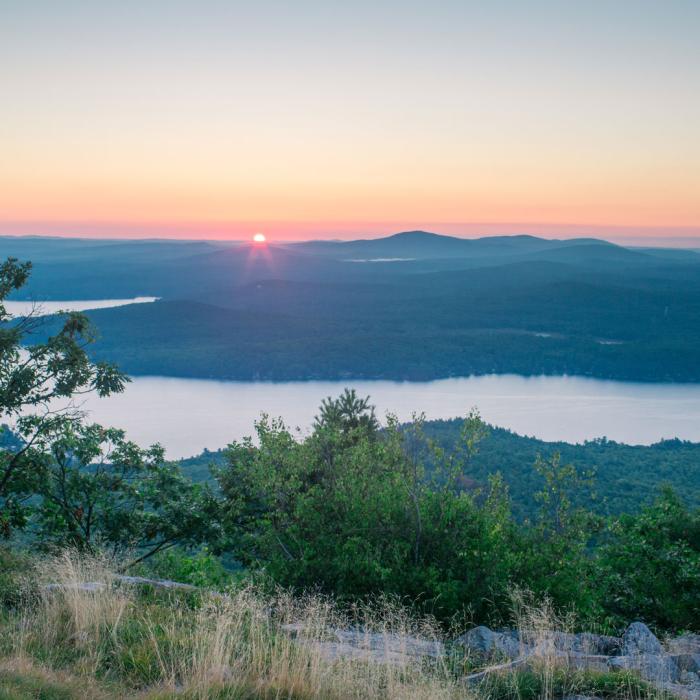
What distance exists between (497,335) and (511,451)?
75574 millimetres

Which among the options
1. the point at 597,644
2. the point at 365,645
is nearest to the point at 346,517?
the point at 365,645

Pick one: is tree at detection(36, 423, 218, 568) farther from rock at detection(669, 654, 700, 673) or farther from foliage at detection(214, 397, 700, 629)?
rock at detection(669, 654, 700, 673)

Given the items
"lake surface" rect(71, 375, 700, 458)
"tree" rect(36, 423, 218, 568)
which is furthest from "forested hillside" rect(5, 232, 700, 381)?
"tree" rect(36, 423, 218, 568)

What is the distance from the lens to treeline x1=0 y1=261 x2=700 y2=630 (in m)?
6.91

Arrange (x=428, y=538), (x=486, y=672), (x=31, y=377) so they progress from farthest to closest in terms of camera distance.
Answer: (x=31, y=377) < (x=428, y=538) < (x=486, y=672)

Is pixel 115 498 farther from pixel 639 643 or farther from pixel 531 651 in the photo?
pixel 639 643

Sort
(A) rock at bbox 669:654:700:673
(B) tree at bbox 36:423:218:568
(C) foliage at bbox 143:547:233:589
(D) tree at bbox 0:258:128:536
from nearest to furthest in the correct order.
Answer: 1. (A) rock at bbox 669:654:700:673
2. (C) foliage at bbox 143:547:233:589
3. (D) tree at bbox 0:258:128:536
4. (B) tree at bbox 36:423:218:568

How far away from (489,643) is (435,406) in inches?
3079

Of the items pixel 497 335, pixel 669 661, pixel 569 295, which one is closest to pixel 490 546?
pixel 669 661

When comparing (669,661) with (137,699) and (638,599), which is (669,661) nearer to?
(137,699)

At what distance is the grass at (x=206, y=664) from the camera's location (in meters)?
4.14

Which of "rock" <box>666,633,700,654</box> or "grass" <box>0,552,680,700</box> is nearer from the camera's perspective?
"grass" <box>0,552,680,700</box>

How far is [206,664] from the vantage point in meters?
4.27

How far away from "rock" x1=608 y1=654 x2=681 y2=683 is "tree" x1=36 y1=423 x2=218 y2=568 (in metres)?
6.69
